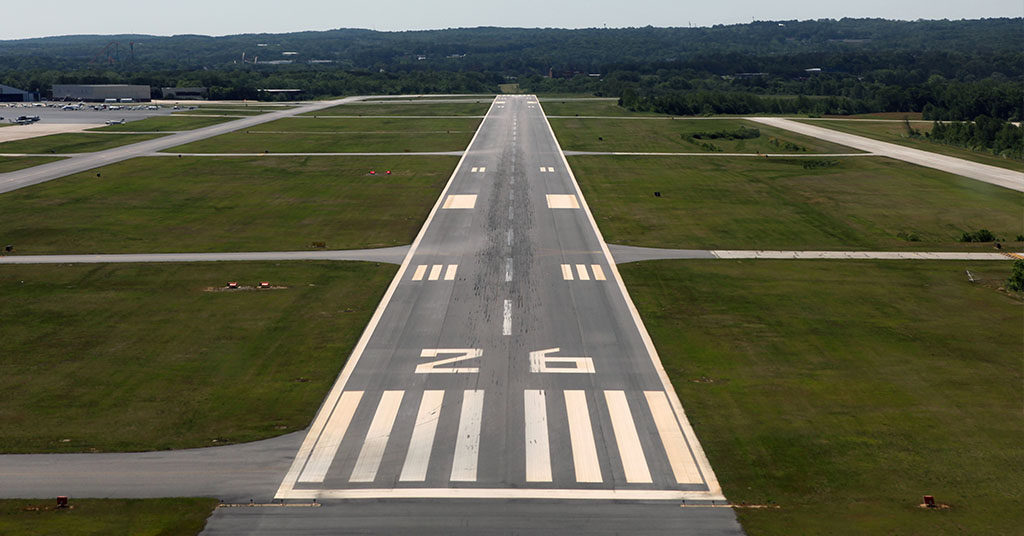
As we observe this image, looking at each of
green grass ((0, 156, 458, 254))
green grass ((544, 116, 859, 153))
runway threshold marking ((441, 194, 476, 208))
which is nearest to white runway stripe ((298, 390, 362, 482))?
green grass ((0, 156, 458, 254))

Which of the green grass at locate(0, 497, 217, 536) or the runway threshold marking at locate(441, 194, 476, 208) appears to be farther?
the runway threshold marking at locate(441, 194, 476, 208)

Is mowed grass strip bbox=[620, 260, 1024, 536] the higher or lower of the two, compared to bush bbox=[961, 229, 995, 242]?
lower

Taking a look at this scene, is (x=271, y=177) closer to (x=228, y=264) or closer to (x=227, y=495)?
(x=228, y=264)

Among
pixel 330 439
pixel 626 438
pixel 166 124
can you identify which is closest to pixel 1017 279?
pixel 626 438

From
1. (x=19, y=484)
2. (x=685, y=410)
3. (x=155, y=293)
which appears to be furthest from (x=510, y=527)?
(x=155, y=293)

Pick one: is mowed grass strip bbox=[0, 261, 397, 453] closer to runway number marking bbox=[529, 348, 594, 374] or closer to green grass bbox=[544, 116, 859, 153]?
runway number marking bbox=[529, 348, 594, 374]

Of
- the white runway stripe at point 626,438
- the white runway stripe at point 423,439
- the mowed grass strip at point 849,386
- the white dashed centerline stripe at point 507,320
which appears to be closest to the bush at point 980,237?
the mowed grass strip at point 849,386

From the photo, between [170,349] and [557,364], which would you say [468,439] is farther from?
[170,349]
